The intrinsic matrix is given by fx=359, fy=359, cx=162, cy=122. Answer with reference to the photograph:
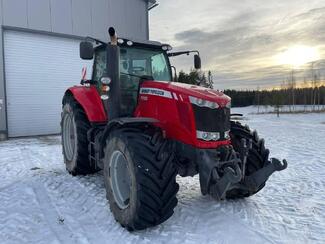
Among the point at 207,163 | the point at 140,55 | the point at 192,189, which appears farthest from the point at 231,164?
the point at 140,55

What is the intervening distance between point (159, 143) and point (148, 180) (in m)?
0.44

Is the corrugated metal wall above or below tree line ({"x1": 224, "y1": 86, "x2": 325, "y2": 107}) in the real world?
above

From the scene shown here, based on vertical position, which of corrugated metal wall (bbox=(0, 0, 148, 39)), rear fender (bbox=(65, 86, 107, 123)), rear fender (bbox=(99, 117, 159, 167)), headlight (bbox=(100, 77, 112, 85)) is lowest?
rear fender (bbox=(99, 117, 159, 167))

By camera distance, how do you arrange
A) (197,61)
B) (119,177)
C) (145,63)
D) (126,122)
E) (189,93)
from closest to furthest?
(126,122)
(189,93)
(119,177)
(145,63)
(197,61)

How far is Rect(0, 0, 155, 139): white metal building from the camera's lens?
12.9m

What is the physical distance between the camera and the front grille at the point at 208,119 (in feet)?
13.5

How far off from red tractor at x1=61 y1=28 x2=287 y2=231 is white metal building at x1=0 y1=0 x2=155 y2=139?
859 centimetres

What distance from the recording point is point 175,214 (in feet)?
14.8

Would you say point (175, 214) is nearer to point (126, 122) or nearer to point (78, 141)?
point (126, 122)

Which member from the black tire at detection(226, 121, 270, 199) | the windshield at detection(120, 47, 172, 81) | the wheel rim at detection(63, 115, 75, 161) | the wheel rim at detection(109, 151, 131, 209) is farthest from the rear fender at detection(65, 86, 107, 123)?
the black tire at detection(226, 121, 270, 199)

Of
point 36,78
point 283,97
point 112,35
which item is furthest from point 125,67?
point 283,97

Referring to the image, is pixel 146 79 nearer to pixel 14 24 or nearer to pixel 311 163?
pixel 311 163

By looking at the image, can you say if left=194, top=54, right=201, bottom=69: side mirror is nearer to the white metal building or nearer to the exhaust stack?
the exhaust stack

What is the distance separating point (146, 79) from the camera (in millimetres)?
5074
